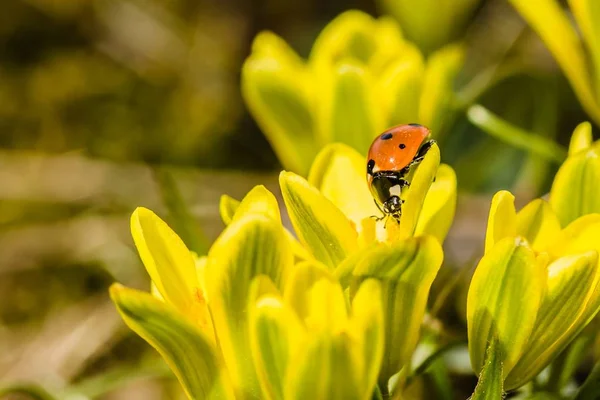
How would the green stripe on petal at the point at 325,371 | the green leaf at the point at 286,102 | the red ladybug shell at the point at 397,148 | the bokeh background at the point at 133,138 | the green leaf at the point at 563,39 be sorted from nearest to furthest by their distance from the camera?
the green stripe on petal at the point at 325,371 → the red ladybug shell at the point at 397,148 → the green leaf at the point at 563,39 → the green leaf at the point at 286,102 → the bokeh background at the point at 133,138

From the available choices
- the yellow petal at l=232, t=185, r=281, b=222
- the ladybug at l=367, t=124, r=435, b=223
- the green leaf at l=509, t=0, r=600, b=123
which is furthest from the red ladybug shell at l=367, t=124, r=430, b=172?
the green leaf at l=509, t=0, r=600, b=123

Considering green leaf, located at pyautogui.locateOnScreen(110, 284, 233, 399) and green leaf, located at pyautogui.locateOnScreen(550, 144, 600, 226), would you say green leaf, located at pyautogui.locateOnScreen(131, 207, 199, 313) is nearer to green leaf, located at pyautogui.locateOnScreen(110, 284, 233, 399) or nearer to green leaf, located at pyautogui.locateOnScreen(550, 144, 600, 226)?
green leaf, located at pyautogui.locateOnScreen(110, 284, 233, 399)

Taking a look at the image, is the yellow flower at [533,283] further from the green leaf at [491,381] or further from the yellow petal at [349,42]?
the yellow petal at [349,42]

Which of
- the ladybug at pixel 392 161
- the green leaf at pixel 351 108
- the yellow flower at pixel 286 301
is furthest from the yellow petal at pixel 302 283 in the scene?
the green leaf at pixel 351 108

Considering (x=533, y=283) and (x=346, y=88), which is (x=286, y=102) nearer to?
(x=346, y=88)

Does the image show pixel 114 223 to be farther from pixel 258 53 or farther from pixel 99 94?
pixel 258 53

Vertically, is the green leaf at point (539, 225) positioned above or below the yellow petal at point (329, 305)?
above
